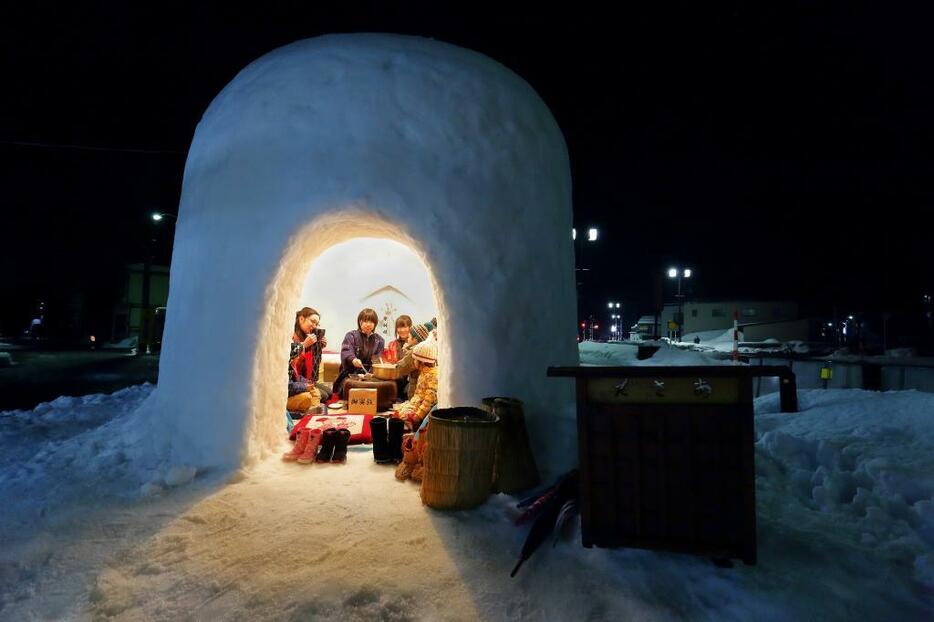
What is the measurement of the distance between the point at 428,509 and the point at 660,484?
170 cm

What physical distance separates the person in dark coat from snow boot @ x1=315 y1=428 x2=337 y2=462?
6.04 ft

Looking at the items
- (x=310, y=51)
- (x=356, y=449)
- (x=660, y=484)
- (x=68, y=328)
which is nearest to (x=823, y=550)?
(x=660, y=484)

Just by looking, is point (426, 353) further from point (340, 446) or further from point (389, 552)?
point (389, 552)

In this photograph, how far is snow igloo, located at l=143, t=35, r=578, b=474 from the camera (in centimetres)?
419

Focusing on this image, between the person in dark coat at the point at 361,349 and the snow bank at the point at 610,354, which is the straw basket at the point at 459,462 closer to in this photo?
the person in dark coat at the point at 361,349

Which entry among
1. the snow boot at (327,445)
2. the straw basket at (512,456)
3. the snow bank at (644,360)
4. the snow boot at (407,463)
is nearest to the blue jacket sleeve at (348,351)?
the snow boot at (327,445)

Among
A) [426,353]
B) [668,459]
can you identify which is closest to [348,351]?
[426,353]

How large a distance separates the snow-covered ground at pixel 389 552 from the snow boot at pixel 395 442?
28 centimetres

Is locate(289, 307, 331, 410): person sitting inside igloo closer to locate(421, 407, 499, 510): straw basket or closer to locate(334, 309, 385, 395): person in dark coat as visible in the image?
locate(334, 309, 385, 395): person in dark coat

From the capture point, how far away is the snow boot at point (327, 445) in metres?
4.53

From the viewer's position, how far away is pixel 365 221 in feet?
15.5

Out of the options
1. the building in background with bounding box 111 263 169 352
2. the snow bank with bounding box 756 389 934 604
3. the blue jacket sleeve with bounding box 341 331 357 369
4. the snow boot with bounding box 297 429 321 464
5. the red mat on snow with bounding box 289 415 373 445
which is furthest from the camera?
the building in background with bounding box 111 263 169 352

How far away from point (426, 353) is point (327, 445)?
5.03 feet

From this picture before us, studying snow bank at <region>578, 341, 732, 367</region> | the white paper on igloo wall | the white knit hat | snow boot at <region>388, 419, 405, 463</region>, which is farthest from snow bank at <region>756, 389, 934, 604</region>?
snow bank at <region>578, 341, 732, 367</region>
